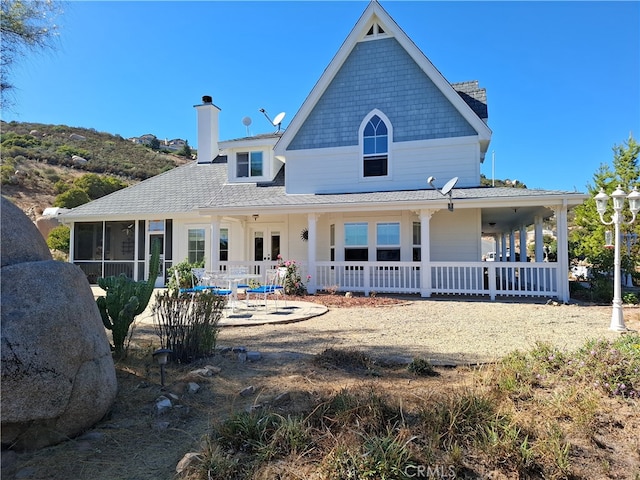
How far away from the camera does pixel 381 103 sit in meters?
15.7

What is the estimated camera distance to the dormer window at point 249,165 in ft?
61.8

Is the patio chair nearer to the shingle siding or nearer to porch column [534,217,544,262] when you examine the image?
the shingle siding

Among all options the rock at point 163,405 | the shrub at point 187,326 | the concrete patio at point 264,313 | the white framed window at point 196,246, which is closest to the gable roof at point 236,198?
the white framed window at point 196,246

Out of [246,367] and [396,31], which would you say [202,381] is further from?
[396,31]

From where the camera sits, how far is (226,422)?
330cm

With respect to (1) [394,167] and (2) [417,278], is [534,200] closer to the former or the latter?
(2) [417,278]

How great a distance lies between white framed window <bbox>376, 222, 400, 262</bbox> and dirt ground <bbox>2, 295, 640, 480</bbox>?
32.2 ft

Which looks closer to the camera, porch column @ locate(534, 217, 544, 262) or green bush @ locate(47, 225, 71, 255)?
porch column @ locate(534, 217, 544, 262)

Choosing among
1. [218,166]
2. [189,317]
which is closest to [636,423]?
[189,317]

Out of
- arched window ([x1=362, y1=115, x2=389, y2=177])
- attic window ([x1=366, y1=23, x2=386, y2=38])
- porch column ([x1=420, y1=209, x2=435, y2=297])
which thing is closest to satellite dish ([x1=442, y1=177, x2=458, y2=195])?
porch column ([x1=420, y1=209, x2=435, y2=297])

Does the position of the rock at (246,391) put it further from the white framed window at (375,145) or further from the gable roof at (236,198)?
the white framed window at (375,145)

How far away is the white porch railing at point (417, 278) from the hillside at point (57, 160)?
2936 centimetres

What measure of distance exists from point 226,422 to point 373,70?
15387mm

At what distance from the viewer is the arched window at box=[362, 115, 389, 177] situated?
51.7 feet
